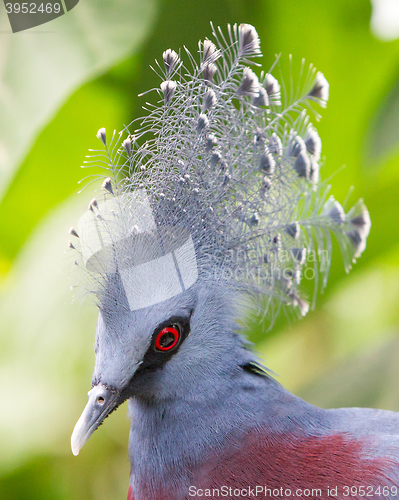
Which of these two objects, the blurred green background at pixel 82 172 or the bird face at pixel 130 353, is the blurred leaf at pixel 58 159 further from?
the bird face at pixel 130 353

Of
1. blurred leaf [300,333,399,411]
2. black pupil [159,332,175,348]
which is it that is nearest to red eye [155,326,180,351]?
black pupil [159,332,175,348]

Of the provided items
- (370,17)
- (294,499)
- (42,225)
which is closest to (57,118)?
(42,225)

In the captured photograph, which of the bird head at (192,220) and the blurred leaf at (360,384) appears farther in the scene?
the blurred leaf at (360,384)

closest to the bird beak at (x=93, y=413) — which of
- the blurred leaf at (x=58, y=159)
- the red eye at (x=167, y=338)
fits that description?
the red eye at (x=167, y=338)

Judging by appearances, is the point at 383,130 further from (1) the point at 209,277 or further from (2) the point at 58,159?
(2) the point at 58,159

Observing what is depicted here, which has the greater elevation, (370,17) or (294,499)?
(370,17)

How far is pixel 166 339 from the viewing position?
1000 mm

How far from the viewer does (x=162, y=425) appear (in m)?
1.07

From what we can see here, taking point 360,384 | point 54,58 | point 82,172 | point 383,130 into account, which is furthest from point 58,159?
point 360,384

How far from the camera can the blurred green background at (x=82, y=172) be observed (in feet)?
5.14

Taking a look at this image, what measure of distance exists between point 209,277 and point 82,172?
825mm

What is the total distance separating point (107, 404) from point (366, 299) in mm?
1676

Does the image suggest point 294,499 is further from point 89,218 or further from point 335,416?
point 89,218

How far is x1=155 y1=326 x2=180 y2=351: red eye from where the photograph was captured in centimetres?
99
